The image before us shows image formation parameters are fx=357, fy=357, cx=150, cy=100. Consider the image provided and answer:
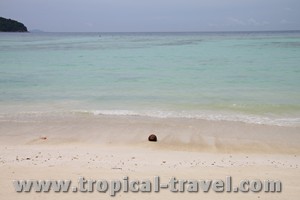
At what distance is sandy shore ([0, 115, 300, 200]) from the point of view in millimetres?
5238

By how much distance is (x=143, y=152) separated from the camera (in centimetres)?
721

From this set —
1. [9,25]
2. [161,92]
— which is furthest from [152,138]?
[9,25]

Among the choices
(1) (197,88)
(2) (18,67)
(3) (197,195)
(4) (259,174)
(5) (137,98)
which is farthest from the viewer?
(2) (18,67)

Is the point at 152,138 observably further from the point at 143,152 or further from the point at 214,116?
the point at 214,116

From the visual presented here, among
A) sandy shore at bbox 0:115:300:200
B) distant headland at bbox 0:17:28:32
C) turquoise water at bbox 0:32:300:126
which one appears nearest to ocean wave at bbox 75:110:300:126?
turquoise water at bbox 0:32:300:126

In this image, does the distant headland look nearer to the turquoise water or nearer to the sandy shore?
the turquoise water

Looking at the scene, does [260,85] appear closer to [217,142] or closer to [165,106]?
[165,106]

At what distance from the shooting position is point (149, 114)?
1101cm

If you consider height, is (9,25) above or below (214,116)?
above

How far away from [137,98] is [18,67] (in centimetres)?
1455

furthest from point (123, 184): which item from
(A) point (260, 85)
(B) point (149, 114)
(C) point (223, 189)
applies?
(A) point (260, 85)

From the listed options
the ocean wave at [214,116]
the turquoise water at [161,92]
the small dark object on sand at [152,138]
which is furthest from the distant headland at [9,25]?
the small dark object on sand at [152,138]

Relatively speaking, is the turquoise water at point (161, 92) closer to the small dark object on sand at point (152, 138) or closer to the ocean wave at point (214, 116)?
the ocean wave at point (214, 116)

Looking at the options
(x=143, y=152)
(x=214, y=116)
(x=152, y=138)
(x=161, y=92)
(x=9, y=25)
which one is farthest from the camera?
(x=9, y=25)
